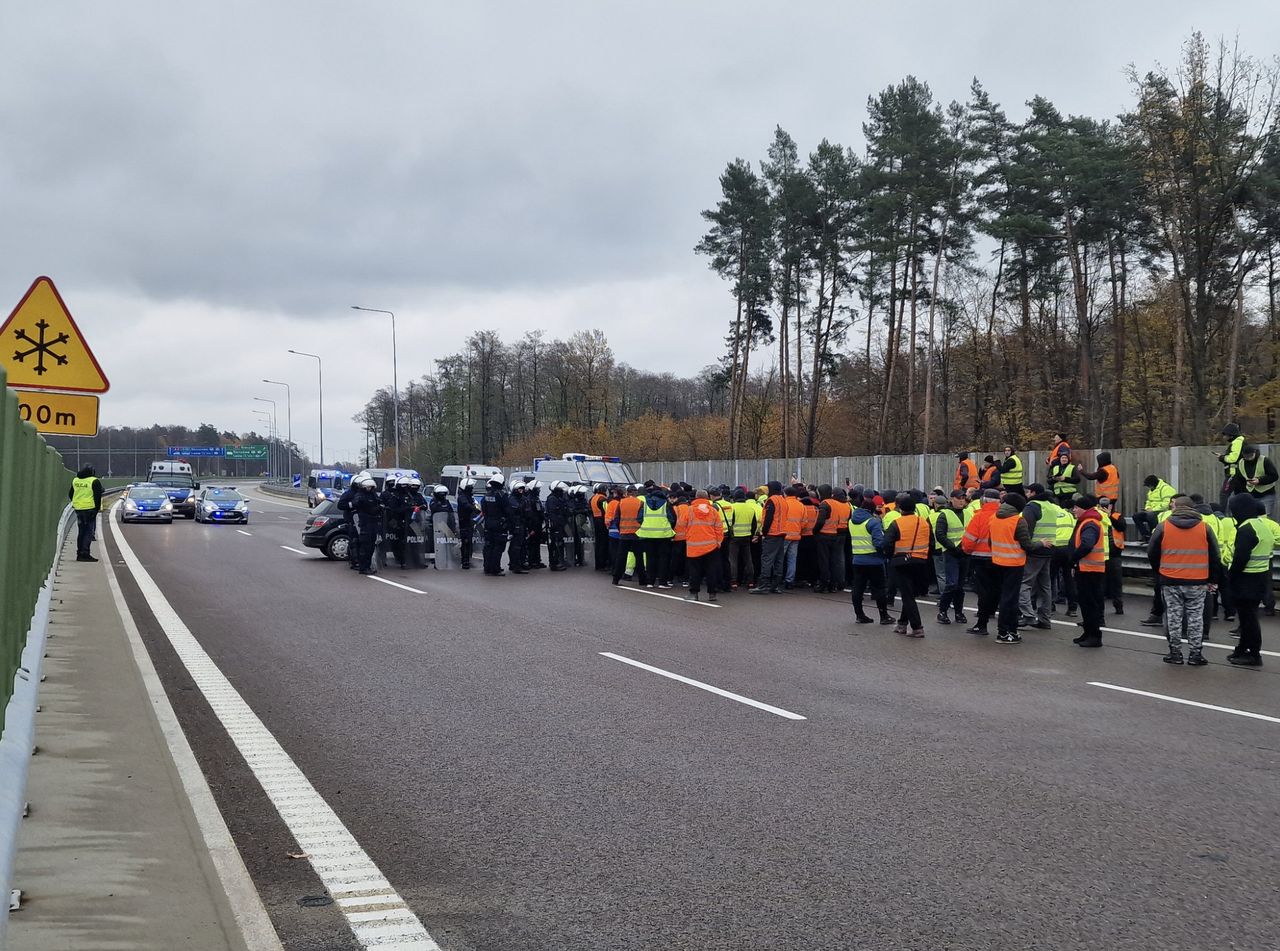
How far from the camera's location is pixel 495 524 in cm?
2238

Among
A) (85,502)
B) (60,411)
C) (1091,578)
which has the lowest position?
(1091,578)

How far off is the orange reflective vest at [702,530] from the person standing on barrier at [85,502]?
12.3 metres

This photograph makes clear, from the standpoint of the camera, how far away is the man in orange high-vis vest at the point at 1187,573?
37.5 ft

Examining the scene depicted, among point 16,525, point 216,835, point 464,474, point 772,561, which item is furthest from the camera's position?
point 464,474

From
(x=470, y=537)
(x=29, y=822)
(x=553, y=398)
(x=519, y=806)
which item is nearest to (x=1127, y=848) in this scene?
(x=519, y=806)

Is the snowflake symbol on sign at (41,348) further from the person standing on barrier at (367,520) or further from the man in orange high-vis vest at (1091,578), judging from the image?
the person standing on barrier at (367,520)

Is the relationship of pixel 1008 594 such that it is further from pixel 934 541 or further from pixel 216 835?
pixel 216 835

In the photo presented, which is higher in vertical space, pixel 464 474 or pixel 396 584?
pixel 464 474

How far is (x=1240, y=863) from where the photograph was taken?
5.21 m

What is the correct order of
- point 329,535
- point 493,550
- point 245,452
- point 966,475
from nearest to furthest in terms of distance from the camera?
point 966,475 < point 493,550 < point 329,535 < point 245,452

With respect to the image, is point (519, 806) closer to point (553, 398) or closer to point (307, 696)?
point (307, 696)

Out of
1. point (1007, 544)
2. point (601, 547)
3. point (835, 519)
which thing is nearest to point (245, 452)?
point (601, 547)

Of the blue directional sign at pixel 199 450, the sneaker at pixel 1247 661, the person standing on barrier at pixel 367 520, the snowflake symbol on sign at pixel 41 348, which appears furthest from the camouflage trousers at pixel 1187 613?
the blue directional sign at pixel 199 450

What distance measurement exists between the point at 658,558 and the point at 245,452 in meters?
106
